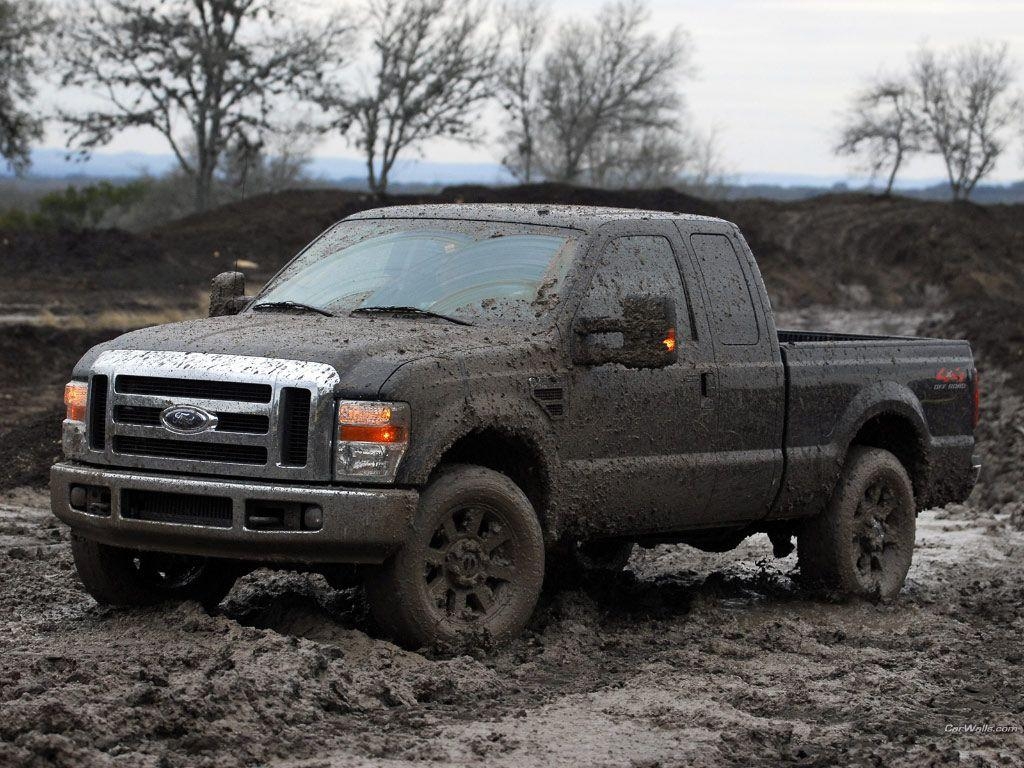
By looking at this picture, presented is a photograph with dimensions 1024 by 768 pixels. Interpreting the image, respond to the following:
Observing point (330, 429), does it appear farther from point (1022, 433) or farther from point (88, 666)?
point (1022, 433)

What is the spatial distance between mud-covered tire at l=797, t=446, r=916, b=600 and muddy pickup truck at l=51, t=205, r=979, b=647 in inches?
0.7

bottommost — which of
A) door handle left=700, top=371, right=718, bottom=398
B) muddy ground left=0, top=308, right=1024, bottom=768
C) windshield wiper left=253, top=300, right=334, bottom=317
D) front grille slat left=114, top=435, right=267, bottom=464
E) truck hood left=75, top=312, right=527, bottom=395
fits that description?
muddy ground left=0, top=308, right=1024, bottom=768

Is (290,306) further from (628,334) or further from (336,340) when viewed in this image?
(628,334)

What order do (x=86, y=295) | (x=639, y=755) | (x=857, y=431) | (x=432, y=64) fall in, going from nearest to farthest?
(x=639, y=755) < (x=857, y=431) < (x=86, y=295) < (x=432, y=64)

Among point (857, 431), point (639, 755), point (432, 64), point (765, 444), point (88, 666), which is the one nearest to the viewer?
point (639, 755)

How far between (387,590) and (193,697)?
118 cm

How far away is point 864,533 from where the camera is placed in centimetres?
952

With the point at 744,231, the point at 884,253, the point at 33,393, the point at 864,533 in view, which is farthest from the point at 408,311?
the point at 884,253

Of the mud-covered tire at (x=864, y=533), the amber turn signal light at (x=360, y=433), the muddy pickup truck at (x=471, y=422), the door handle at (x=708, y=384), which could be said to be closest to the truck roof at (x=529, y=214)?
the muddy pickup truck at (x=471, y=422)

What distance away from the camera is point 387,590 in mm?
6938

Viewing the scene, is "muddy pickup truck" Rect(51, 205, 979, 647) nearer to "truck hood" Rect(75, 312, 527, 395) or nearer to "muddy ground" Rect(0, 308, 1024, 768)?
"truck hood" Rect(75, 312, 527, 395)

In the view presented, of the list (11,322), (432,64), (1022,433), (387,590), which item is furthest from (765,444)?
(432,64)

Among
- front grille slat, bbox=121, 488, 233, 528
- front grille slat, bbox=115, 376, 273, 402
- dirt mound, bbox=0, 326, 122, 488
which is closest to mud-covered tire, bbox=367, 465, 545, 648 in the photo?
front grille slat, bbox=121, 488, 233, 528

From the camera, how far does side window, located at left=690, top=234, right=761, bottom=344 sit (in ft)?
27.9
